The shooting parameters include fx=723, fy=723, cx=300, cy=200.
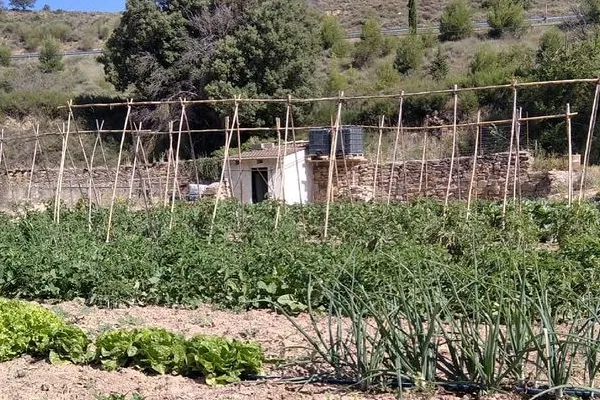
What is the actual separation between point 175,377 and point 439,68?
1019 inches

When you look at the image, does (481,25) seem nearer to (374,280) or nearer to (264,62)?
(264,62)

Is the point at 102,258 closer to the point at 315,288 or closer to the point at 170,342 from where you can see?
the point at 315,288

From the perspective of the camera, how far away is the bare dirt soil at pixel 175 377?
12.8 ft

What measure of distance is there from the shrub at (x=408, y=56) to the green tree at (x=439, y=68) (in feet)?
4.22

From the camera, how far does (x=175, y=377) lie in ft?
14.1

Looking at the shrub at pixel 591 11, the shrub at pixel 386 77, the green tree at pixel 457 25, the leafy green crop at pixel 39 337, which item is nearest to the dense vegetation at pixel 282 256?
the leafy green crop at pixel 39 337

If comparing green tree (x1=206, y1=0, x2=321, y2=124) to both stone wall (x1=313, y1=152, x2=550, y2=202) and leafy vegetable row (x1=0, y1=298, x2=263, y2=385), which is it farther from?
leafy vegetable row (x1=0, y1=298, x2=263, y2=385)

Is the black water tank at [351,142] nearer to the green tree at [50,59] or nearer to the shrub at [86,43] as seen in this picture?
the green tree at [50,59]

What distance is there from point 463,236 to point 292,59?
60.0 ft

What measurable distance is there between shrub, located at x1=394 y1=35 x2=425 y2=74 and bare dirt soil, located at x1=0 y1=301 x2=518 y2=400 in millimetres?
25783

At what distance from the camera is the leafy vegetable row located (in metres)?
4.14

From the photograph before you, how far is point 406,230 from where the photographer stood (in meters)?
8.98

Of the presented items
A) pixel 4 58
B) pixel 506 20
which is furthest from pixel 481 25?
pixel 4 58

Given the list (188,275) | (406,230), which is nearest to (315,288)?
(188,275)
